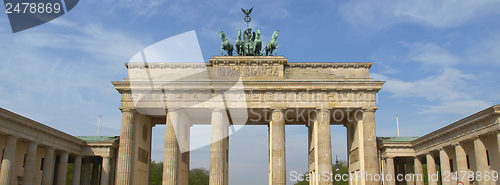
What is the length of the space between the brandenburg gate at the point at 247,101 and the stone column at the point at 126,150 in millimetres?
78

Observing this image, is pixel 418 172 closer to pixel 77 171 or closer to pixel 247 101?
pixel 247 101

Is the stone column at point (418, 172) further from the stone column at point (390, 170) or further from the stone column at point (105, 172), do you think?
the stone column at point (105, 172)

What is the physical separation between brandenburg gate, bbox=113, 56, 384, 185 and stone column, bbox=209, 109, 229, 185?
8 cm

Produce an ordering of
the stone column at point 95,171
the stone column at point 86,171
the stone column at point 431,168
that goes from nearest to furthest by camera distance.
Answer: the stone column at point 431,168, the stone column at point 86,171, the stone column at point 95,171

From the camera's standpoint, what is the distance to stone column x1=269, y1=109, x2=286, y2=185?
1347 inches

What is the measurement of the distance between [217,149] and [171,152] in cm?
391

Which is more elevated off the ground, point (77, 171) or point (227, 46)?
point (227, 46)

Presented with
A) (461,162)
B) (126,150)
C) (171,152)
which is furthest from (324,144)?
Answer: (126,150)

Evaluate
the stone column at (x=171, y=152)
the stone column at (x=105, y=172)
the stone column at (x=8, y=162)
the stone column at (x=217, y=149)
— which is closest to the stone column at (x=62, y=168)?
the stone column at (x=105, y=172)

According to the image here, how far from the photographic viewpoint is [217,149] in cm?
3531

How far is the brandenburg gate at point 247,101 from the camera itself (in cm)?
3497

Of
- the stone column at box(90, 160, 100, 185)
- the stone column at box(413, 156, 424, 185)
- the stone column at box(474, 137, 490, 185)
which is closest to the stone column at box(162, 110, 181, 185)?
the stone column at box(90, 160, 100, 185)

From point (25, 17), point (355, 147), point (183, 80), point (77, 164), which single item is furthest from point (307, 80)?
point (25, 17)

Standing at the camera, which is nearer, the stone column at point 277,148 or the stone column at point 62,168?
the stone column at point 277,148
